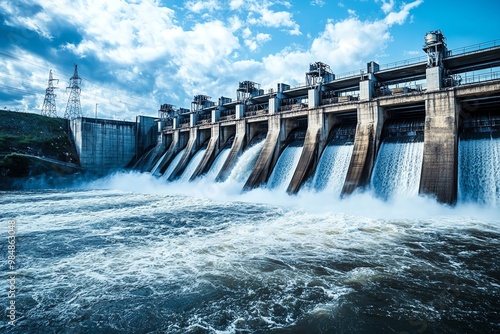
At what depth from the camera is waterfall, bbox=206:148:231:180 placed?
2592cm

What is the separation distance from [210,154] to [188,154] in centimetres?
415

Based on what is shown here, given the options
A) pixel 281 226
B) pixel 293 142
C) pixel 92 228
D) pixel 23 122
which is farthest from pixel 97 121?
pixel 281 226

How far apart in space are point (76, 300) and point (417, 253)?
26.1 feet

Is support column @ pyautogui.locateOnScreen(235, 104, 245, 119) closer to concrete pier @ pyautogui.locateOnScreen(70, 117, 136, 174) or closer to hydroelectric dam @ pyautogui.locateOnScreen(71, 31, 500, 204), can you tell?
hydroelectric dam @ pyautogui.locateOnScreen(71, 31, 500, 204)

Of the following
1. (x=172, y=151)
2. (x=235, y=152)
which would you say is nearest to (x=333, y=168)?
(x=235, y=152)

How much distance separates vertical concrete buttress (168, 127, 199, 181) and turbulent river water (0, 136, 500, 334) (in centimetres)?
1589

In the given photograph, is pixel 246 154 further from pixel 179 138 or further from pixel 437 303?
pixel 437 303

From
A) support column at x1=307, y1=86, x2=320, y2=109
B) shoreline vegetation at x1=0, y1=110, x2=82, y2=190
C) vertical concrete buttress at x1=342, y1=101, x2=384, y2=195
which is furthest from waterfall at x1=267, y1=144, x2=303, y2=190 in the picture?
shoreline vegetation at x1=0, y1=110, x2=82, y2=190

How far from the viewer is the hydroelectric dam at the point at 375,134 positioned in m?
14.3

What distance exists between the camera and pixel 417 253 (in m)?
7.80

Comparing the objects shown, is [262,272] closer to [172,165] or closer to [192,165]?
[192,165]

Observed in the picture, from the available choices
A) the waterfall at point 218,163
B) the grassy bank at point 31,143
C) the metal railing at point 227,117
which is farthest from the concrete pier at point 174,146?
the grassy bank at point 31,143

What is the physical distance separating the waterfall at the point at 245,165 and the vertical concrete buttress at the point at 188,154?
7695mm

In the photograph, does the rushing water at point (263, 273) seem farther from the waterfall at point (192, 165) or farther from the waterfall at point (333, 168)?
the waterfall at point (192, 165)
